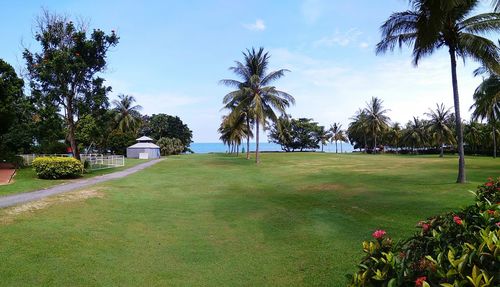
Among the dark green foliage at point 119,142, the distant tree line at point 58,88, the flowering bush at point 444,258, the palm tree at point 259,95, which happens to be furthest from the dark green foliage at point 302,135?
the flowering bush at point 444,258

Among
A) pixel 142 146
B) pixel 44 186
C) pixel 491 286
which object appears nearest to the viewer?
pixel 491 286

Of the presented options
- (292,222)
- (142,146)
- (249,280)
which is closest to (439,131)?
(142,146)

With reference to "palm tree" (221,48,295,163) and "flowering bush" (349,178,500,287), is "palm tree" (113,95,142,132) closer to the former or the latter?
"palm tree" (221,48,295,163)

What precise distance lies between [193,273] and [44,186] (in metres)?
13.4

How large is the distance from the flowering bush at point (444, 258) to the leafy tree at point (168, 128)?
74.7 m

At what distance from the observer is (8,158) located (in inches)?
1005

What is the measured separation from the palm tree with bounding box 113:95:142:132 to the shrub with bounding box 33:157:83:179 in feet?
158

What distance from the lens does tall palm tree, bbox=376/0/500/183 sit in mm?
14305

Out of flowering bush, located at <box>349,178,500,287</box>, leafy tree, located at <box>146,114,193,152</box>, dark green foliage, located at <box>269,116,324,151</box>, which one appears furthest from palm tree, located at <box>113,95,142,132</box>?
flowering bush, located at <box>349,178,500,287</box>

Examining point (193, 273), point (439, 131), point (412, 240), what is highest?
point (439, 131)

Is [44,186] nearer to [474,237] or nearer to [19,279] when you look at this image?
[19,279]

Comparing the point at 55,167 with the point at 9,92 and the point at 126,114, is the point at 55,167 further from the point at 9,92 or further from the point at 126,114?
the point at 126,114

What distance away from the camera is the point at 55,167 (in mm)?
19688

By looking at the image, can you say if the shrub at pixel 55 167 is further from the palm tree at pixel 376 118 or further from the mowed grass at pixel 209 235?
the palm tree at pixel 376 118
